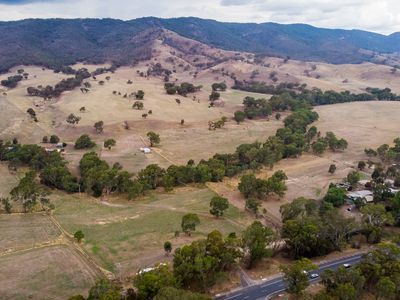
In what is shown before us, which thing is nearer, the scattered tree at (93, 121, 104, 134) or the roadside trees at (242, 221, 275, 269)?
the roadside trees at (242, 221, 275, 269)

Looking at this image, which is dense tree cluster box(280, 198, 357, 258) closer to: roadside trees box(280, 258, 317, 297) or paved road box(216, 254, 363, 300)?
paved road box(216, 254, 363, 300)

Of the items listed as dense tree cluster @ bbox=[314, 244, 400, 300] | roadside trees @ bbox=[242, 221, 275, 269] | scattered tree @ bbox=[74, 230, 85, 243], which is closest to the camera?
dense tree cluster @ bbox=[314, 244, 400, 300]

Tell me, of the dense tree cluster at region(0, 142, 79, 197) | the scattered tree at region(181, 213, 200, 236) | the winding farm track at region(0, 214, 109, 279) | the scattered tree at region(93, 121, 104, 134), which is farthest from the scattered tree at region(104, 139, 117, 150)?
the scattered tree at region(181, 213, 200, 236)

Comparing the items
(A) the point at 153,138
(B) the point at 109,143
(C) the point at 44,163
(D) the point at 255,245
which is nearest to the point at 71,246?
(D) the point at 255,245

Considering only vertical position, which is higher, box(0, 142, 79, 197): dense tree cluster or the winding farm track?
box(0, 142, 79, 197): dense tree cluster

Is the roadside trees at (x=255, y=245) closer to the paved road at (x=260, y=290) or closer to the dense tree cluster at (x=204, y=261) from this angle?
the dense tree cluster at (x=204, y=261)

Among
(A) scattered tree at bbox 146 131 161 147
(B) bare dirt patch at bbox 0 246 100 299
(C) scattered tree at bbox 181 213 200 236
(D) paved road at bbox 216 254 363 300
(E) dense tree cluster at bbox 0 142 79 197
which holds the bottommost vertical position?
(D) paved road at bbox 216 254 363 300

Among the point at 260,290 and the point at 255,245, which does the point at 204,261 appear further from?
the point at 255,245

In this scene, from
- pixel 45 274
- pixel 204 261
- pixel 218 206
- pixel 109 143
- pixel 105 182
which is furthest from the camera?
pixel 109 143

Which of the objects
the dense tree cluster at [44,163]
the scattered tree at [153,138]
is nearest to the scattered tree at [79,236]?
the dense tree cluster at [44,163]

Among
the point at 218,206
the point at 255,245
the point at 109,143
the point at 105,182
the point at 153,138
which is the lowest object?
the point at 218,206

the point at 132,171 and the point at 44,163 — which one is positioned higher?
the point at 44,163

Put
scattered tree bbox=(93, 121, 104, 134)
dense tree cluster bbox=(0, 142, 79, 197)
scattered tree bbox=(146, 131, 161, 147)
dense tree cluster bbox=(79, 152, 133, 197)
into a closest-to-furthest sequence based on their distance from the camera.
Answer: dense tree cluster bbox=(79, 152, 133, 197), dense tree cluster bbox=(0, 142, 79, 197), scattered tree bbox=(146, 131, 161, 147), scattered tree bbox=(93, 121, 104, 134)
